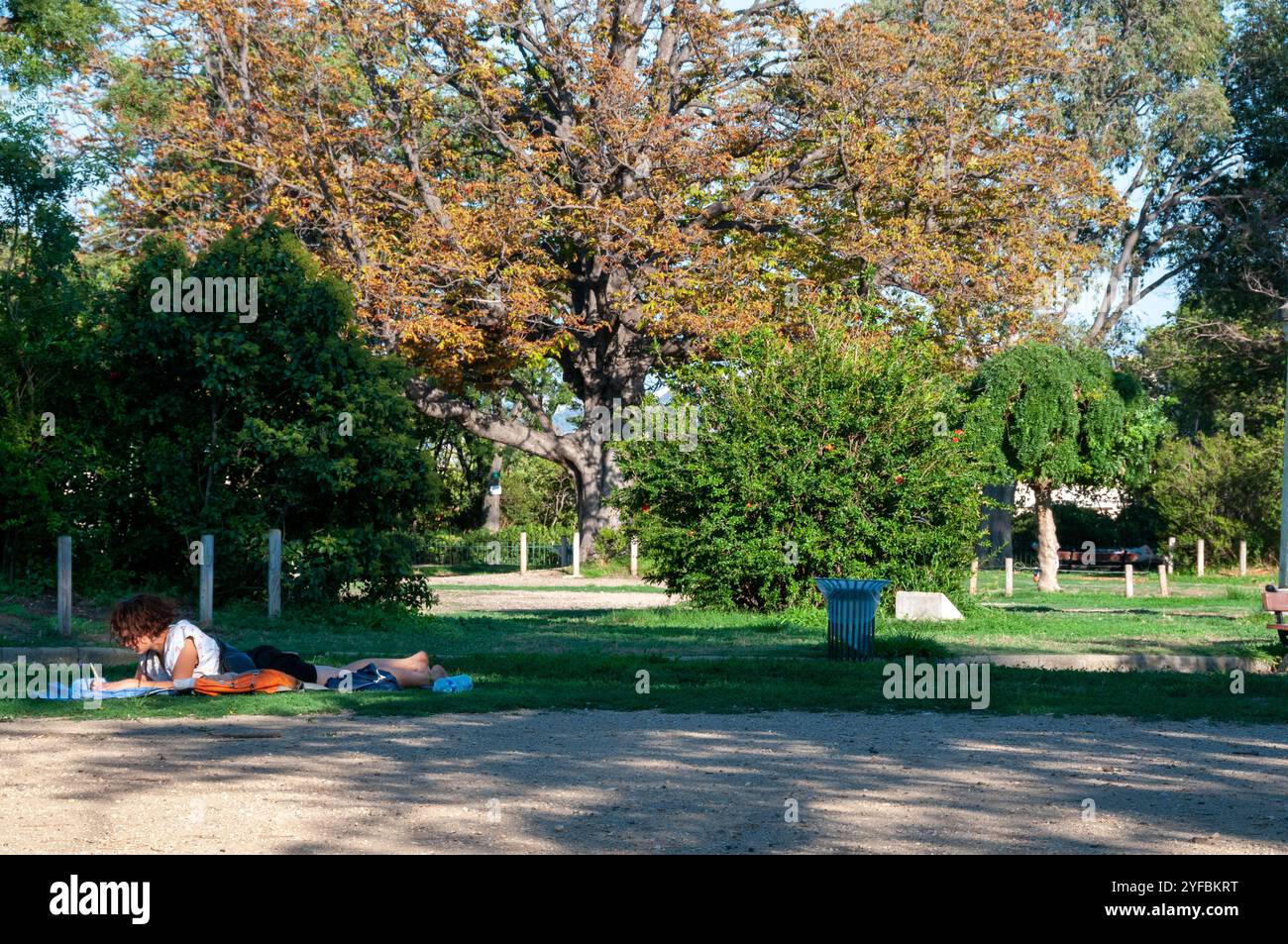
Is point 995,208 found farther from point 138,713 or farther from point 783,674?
point 138,713

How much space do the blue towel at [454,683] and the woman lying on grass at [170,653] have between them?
0.95m

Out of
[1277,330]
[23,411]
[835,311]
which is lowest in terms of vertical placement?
[23,411]

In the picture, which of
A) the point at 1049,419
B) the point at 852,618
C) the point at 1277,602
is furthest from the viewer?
the point at 1049,419

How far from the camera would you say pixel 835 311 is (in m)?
27.4

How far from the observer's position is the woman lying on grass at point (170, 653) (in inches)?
469

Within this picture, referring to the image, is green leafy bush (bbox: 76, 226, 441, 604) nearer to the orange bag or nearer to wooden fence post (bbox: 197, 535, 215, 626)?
wooden fence post (bbox: 197, 535, 215, 626)

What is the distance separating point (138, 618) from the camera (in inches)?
469

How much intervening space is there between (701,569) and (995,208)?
65.2ft

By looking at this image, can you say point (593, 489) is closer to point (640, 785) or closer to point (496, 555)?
point (496, 555)

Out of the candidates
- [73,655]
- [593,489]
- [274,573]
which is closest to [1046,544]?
[593,489]

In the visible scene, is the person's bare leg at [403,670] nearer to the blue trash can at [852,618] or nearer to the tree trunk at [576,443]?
the blue trash can at [852,618]

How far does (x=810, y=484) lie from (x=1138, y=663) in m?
7.77

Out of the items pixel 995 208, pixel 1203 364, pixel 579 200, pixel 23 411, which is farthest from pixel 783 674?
pixel 1203 364

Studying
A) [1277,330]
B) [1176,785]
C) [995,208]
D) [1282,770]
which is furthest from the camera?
[1277,330]
